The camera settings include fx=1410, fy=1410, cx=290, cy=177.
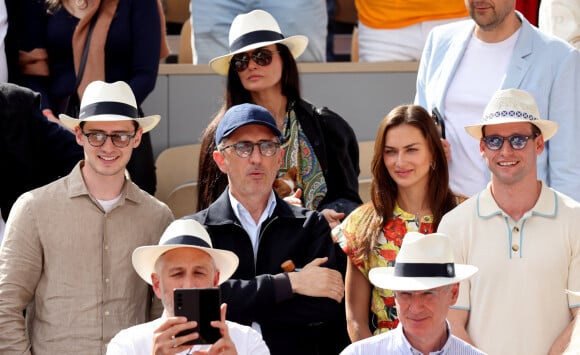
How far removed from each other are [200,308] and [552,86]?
236 cm

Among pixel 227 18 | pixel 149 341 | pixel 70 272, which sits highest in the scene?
pixel 227 18

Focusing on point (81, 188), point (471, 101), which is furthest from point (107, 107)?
point (471, 101)

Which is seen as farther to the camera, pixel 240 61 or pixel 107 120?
pixel 240 61

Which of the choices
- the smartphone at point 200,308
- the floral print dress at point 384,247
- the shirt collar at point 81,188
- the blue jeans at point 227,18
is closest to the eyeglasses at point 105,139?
the shirt collar at point 81,188

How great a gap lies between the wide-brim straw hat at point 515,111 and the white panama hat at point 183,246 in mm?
1270

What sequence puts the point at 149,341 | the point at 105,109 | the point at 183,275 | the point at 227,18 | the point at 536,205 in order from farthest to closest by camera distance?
the point at 227,18 < the point at 105,109 < the point at 536,205 < the point at 183,275 < the point at 149,341

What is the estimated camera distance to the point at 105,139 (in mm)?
6188

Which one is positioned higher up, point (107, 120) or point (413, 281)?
point (107, 120)

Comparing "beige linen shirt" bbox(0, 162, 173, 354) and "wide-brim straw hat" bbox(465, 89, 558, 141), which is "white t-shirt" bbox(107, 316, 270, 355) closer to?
"beige linen shirt" bbox(0, 162, 173, 354)

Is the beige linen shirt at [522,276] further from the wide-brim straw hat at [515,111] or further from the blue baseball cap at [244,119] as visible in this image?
the blue baseball cap at [244,119]

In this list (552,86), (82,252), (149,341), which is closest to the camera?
(149,341)

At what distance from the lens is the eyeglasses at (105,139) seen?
618cm

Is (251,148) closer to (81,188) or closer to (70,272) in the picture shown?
(81,188)

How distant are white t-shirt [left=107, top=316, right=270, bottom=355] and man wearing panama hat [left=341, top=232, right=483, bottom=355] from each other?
444 millimetres
